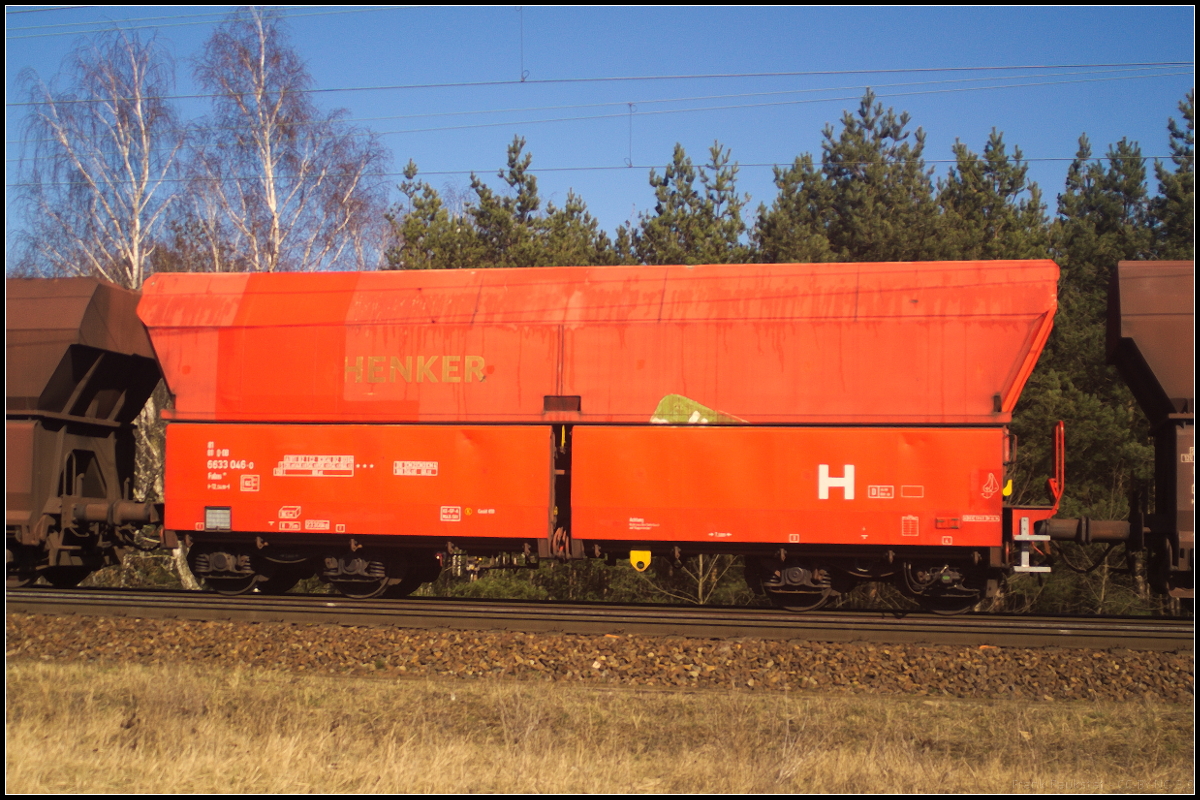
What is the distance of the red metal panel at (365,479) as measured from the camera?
9.49m

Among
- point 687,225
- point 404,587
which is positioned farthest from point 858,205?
point 404,587

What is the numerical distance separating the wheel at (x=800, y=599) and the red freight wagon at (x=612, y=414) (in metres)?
0.03

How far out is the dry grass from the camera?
5449mm

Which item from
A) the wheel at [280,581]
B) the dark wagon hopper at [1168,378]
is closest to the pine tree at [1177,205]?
the dark wagon hopper at [1168,378]

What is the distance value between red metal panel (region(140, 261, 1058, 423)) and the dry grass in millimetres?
3004

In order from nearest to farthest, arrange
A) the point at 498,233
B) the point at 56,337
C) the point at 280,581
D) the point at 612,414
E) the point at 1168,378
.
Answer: the point at 1168,378, the point at 612,414, the point at 56,337, the point at 280,581, the point at 498,233

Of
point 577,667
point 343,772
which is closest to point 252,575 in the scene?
point 577,667

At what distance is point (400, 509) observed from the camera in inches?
382

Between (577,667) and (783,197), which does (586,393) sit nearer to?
(577,667)

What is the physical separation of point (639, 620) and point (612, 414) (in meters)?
2.15

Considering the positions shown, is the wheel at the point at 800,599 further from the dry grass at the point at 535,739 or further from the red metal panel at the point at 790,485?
the dry grass at the point at 535,739

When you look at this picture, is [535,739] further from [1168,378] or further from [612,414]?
[1168,378]

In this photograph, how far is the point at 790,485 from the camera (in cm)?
905

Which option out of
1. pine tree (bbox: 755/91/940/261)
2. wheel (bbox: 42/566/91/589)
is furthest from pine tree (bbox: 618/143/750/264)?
wheel (bbox: 42/566/91/589)
